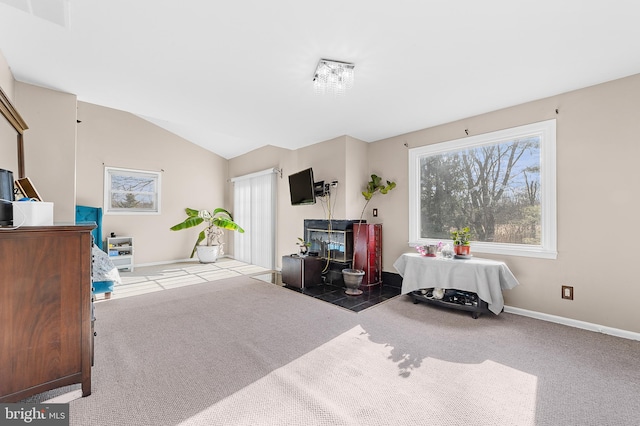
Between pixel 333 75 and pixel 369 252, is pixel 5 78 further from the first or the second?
pixel 369 252

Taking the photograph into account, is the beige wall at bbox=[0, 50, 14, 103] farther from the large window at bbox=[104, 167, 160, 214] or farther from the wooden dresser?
the large window at bbox=[104, 167, 160, 214]

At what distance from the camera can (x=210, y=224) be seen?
6.53 metres

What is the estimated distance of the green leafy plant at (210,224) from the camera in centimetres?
614

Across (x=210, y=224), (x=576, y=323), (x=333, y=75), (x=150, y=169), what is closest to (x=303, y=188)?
(x=333, y=75)

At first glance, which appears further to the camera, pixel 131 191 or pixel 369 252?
pixel 131 191

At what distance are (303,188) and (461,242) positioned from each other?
245 cm

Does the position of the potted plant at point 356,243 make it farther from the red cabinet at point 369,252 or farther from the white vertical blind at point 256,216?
the white vertical blind at point 256,216

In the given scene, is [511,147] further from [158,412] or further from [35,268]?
[35,268]

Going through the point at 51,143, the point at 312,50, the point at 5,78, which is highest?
the point at 312,50

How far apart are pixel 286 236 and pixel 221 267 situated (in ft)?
5.50

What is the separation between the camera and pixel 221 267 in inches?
232

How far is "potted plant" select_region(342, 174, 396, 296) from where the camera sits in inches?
152

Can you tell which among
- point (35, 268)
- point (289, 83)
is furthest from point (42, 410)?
point (289, 83)

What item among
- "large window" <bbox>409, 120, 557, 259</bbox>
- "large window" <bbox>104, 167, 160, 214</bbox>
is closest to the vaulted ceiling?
"large window" <bbox>409, 120, 557, 259</bbox>
